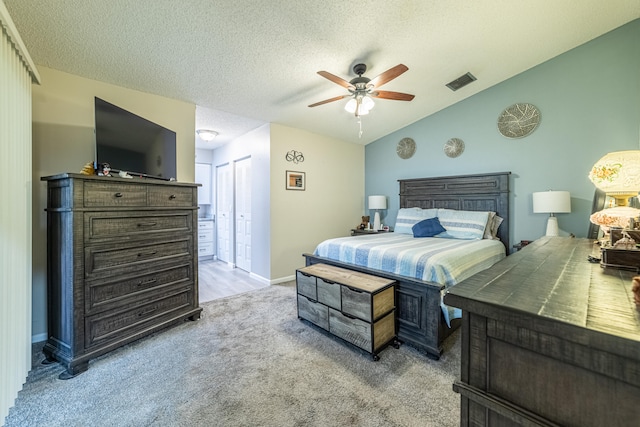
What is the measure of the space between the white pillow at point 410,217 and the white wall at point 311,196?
1288mm

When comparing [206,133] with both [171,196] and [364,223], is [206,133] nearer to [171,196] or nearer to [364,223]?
[171,196]

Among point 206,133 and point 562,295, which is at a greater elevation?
point 206,133

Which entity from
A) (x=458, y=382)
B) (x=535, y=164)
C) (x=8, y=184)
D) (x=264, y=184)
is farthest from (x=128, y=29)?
(x=535, y=164)

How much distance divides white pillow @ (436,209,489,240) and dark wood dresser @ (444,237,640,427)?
105 inches

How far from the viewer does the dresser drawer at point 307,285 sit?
8.27ft

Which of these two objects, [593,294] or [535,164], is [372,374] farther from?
[535,164]

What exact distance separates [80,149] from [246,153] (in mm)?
2428

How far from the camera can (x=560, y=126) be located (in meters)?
3.27

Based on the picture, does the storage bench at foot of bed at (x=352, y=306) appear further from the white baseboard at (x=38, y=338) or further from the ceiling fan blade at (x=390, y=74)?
the white baseboard at (x=38, y=338)

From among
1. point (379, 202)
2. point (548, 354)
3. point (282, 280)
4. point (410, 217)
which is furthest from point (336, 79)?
point (282, 280)

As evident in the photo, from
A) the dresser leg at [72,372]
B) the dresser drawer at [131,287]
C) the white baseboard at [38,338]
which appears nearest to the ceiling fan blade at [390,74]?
the dresser drawer at [131,287]

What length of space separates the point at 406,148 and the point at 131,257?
14.3 ft

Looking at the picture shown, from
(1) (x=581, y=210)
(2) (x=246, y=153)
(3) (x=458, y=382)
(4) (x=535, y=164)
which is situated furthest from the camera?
(2) (x=246, y=153)

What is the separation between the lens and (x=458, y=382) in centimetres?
78
